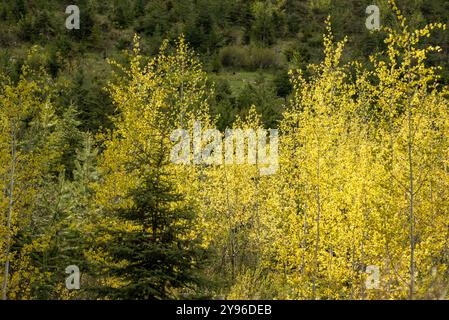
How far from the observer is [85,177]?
2117cm

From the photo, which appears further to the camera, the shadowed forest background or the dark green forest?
the dark green forest

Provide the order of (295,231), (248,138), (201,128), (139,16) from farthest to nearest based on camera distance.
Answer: (139,16) → (248,138) → (201,128) → (295,231)

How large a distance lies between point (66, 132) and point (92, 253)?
18619 millimetres

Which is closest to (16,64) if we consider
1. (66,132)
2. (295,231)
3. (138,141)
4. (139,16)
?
(66,132)

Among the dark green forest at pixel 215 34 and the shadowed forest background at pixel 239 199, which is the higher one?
the dark green forest at pixel 215 34

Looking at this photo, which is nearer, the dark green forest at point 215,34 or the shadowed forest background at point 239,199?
the shadowed forest background at point 239,199

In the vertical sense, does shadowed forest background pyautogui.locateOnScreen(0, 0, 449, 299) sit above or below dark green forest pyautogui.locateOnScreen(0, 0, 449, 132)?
below

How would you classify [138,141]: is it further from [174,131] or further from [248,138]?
[248,138]

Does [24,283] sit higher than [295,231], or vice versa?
[295,231]

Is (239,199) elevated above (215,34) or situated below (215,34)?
below

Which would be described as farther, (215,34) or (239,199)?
(215,34)
